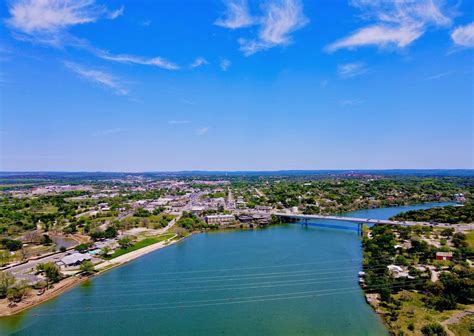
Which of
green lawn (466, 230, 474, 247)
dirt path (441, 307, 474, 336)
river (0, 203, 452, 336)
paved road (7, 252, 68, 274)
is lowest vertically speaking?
river (0, 203, 452, 336)

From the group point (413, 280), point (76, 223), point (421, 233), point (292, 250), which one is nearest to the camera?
point (413, 280)

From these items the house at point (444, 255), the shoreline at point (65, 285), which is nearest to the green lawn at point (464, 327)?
the house at point (444, 255)

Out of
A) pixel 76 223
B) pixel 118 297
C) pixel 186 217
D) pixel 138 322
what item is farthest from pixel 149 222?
pixel 138 322

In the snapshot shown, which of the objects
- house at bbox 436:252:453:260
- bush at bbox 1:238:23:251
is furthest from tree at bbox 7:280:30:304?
house at bbox 436:252:453:260

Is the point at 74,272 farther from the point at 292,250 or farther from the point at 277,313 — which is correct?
the point at 292,250

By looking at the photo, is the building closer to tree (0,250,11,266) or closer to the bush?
the bush

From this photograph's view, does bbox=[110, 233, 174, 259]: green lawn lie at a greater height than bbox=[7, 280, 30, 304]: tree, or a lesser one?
lesser
